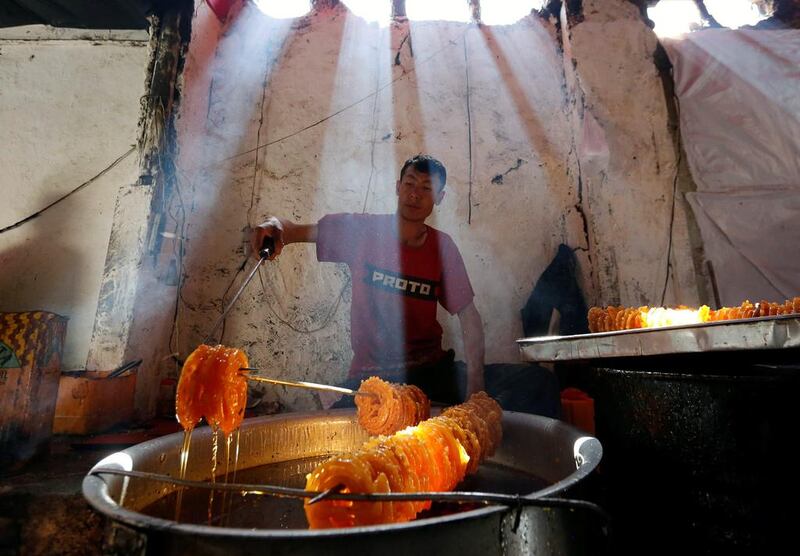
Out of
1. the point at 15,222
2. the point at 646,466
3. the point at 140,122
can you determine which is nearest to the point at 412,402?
the point at 646,466

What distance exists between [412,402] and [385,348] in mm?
1699

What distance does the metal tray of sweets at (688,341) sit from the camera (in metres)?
1.35

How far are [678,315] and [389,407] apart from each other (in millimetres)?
2389

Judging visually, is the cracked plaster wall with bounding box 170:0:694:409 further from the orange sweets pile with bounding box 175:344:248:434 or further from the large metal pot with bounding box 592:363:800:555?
the orange sweets pile with bounding box 175:344:248:434

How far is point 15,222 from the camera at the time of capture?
4.88 metres

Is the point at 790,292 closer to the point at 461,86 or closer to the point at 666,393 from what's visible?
the point at 666,393

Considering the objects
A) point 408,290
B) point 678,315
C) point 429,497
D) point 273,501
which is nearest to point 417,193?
point 408,290

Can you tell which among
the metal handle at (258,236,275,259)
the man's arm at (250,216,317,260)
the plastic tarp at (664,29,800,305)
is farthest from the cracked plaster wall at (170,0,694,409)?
the metal handle at (258,236,275,259)

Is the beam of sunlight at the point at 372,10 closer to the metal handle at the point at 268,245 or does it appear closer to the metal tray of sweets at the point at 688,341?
the metal handle at the point at 268,245

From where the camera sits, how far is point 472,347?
12.9 ft

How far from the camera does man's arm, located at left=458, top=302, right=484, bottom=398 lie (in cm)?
374

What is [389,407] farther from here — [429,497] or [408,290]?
[408,290]

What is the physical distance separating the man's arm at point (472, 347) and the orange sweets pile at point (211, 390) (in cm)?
234

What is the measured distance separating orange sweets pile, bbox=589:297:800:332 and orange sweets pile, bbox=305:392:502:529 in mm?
1584
